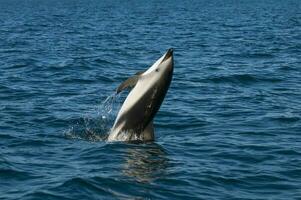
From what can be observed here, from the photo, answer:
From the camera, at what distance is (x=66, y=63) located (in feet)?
111

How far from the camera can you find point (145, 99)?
55.5ft

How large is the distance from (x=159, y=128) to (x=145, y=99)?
2.98 meters

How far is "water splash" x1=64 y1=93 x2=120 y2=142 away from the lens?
18.7 metres

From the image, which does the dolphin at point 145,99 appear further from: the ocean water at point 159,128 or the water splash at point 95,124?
the water splash at point 95,124

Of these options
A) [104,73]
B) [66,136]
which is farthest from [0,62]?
[66,136]

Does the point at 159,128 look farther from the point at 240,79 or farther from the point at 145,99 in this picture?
the point at 240,79

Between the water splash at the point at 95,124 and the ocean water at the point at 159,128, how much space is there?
36mm

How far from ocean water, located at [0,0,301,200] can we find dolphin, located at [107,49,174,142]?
0.48 meters

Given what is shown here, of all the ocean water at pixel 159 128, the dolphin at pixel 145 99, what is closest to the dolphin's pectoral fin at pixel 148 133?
the dolphin at pixel 145 99

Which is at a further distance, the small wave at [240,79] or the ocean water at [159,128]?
the small wave at [240,79]

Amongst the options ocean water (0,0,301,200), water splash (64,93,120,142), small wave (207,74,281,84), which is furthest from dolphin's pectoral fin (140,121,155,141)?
small wave (207,74,281,84)

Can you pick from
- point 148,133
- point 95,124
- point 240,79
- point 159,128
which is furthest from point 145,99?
point 240,79

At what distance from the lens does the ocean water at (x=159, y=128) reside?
1391cm

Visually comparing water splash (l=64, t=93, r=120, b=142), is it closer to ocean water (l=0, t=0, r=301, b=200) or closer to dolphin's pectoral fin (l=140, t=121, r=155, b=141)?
ocean water (l=0, t=0, r=301, b=200)
